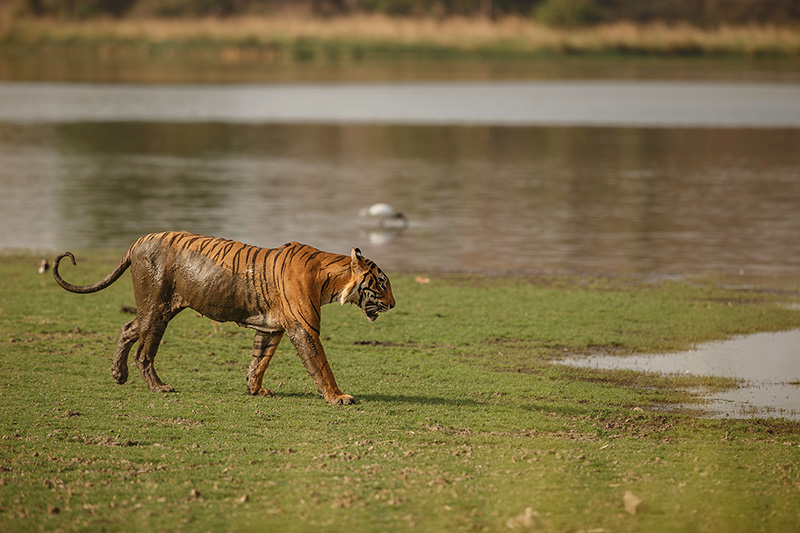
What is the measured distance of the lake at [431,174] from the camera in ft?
66.3

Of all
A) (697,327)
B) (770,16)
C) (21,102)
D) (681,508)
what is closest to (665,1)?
(770,16)

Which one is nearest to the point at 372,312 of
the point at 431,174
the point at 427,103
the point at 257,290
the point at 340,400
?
the point at 340,400

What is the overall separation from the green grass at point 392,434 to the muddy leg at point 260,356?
0.56ft

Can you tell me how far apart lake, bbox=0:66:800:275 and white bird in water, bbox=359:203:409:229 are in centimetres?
26

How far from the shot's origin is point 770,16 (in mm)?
89438

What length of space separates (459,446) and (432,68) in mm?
73975

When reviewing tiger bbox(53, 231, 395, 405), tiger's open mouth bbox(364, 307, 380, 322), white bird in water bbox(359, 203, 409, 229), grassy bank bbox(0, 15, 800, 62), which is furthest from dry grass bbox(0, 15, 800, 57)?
tiger's open mouth bbox(364, 307, 380, 322)

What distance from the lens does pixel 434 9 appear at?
286 ft

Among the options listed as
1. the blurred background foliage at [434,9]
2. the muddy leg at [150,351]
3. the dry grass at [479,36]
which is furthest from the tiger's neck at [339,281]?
the blurred background foliage at [434,9]

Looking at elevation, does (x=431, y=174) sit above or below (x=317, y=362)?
below

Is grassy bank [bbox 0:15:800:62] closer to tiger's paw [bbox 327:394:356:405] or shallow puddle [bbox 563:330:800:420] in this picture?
shallow puddle [bbox 563:330:800:420]

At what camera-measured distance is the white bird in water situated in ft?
70.8

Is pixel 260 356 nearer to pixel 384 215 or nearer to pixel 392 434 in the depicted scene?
pixel 392 434

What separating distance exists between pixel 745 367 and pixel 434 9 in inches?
3072
